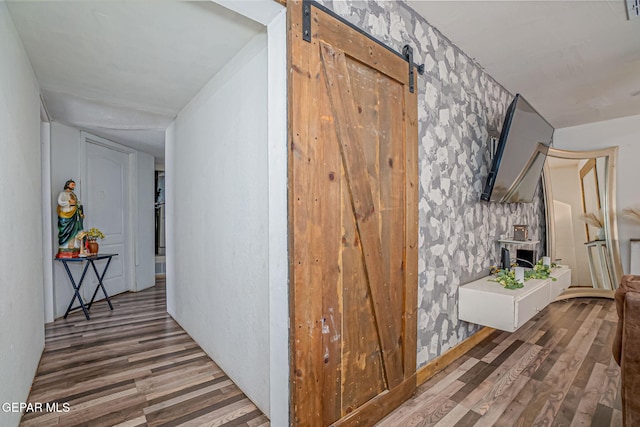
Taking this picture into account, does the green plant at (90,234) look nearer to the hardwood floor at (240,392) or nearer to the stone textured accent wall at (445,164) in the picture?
the hardwood floor at (240,392)

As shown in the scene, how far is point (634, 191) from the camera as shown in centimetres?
411

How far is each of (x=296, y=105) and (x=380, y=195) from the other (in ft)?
2.35

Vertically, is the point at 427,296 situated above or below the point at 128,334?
above

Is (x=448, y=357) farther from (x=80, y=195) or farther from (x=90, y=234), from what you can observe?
(x=80, y=195)

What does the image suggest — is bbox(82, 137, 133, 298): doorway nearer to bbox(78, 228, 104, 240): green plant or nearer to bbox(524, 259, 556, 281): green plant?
bbox(78, 228, 104, 240): green plant

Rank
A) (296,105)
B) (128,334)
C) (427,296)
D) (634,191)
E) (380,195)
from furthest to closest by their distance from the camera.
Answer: (634,191)
(128,334)
(427,296)
(380,195)
(296,105)

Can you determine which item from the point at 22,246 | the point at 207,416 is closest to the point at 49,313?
the point at 22,246

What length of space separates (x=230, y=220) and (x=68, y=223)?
2797 mm

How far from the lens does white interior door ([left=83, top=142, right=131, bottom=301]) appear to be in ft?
14.0

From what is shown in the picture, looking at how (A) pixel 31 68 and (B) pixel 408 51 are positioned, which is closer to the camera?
(B) pixel 408 51

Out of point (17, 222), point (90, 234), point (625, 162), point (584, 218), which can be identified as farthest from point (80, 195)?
point (625, 162)

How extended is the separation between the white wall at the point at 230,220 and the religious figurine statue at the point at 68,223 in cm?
155

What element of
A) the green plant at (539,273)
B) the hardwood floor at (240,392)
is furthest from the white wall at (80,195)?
the green plant at (539,273)

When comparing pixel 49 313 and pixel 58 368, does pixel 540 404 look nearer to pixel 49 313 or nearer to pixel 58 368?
pixel 58 368
